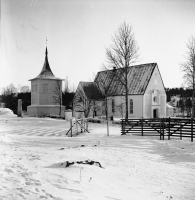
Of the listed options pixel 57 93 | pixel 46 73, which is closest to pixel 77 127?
pixel 57 93

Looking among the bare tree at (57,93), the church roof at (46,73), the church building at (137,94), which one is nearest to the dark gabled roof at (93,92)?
the church building at (137,94)

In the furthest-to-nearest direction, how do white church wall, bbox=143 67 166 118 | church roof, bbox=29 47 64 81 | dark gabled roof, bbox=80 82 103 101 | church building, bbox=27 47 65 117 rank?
church roof, bbox=29 47 64 81 < church building, bbox=27 47 65 117 < dark gabled roof, bbox=80 82 103 101 < white church wall, bbox=143 67 166 118

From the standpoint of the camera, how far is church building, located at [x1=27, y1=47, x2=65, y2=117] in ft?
139

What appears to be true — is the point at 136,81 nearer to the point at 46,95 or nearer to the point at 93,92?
the point at 93,92

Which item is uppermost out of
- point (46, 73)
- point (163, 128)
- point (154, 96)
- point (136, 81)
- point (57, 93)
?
point (46, 73)

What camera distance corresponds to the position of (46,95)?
141 feet

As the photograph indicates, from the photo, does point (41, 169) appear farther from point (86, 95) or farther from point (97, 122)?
point (86, 95)

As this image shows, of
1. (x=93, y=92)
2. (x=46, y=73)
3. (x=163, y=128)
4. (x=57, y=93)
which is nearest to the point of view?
(x=163, y=128)

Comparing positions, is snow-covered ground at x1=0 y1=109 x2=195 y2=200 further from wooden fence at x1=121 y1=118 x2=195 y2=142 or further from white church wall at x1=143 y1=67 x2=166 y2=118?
white church wall at x1=143 y1=67 x2=166 y2=118

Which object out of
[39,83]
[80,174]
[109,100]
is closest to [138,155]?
[80,174]

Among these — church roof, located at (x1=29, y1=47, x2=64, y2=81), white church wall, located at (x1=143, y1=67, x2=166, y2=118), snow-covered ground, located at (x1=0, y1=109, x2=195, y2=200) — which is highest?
church roof, located at (x1=29, y1=47, x2=64, y2=81)

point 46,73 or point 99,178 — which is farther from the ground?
point 46,73

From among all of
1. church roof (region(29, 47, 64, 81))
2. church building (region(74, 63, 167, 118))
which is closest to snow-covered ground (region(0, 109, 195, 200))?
church building (region(74, 63, 167, 118))

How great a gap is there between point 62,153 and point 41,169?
114 inches
